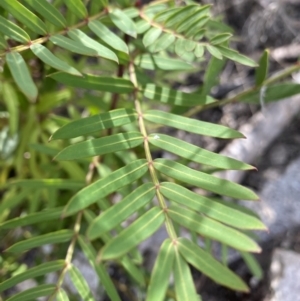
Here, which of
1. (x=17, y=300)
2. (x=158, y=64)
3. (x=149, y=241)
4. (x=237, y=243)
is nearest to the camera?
(x=237, y=243)

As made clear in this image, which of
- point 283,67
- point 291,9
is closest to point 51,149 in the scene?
point 283,67

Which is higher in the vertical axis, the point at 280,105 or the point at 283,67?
the point at 283,67

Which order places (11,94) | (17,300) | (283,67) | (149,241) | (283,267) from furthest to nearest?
(283,67)
(149,241)
(283,267)
(11,94)
(17,300)

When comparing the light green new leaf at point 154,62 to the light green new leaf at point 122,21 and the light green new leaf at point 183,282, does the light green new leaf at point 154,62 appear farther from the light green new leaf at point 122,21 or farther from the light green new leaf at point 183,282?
the light green new leaf at point 183,282

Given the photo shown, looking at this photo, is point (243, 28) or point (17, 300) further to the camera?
point (243, 28)

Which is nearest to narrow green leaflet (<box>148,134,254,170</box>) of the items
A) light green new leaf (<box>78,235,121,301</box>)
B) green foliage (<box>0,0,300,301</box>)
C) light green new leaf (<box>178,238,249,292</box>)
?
green foliage (<box>0,0,300,301</box>)

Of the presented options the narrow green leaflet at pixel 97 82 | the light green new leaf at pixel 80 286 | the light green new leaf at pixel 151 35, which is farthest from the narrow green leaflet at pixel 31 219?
the light green new leaf at pixel 151 35

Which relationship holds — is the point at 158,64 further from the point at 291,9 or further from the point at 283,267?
the point at 291,9
